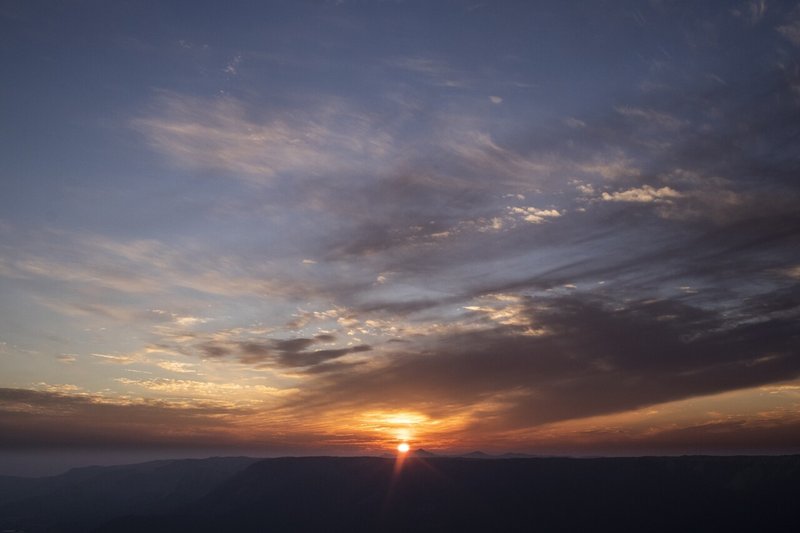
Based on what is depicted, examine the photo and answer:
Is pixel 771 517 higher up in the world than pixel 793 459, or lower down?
lower down

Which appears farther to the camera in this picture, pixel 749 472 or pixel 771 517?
pixel 749 472

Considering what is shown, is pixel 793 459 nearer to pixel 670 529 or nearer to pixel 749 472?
pixel 749 472

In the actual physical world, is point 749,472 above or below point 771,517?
above

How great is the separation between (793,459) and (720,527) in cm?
4047

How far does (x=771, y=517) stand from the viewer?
585ft

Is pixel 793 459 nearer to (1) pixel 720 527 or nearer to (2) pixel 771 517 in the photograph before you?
(2) pixel 771 517

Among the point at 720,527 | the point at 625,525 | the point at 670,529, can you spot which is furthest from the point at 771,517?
the point at 625,525

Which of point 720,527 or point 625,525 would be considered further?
point 625,525

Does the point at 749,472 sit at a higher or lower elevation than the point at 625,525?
higher

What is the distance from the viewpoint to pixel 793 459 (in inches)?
7451

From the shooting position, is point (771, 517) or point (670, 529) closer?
point (771, 517)

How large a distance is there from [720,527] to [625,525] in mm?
34025

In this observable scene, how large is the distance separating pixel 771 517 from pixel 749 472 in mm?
18859

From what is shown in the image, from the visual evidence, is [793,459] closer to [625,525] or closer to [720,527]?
[720,527]
